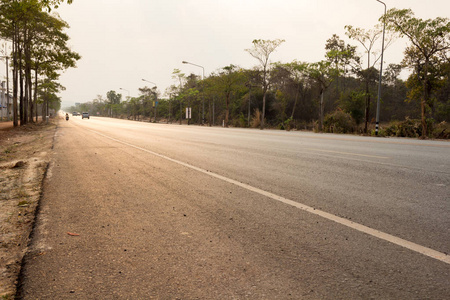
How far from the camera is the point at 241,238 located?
311 centimetres

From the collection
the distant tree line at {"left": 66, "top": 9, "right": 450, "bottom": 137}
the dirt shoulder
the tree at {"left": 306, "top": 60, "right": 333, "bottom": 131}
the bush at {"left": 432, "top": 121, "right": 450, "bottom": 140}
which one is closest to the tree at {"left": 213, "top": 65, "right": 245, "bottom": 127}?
the distant tree line at {"left": 66, "top": 9, "right": 450, "bottom": 137}

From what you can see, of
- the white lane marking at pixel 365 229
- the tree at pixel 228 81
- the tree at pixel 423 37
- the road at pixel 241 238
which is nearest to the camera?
the road at pixel 241 238

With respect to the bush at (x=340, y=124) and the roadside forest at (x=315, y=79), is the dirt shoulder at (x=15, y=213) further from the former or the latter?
the bush at (x=340, y=124)

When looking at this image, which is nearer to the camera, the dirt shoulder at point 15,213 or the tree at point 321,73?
the dirt shoulder at point 15,213

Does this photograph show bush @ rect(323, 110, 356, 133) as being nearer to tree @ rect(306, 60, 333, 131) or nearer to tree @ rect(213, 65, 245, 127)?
tree @ rect(306, 60, 333, 131)

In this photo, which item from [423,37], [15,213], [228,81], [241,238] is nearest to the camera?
[241,238]

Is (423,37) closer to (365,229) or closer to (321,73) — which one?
(321,73)

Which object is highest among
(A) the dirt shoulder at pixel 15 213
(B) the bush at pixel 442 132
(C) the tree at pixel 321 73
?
(C) the tree at pixel 321 73

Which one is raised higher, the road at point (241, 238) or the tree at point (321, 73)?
the tree at point (321, 73)

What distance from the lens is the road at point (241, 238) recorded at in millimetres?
2260

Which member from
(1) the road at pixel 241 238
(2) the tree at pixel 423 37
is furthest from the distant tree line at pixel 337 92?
(1) the road at pixel 241 238

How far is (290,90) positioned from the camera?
53.4 m

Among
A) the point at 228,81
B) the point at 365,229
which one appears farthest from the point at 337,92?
the point at 365,229

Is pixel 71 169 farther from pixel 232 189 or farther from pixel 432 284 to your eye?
pixel 432 284
